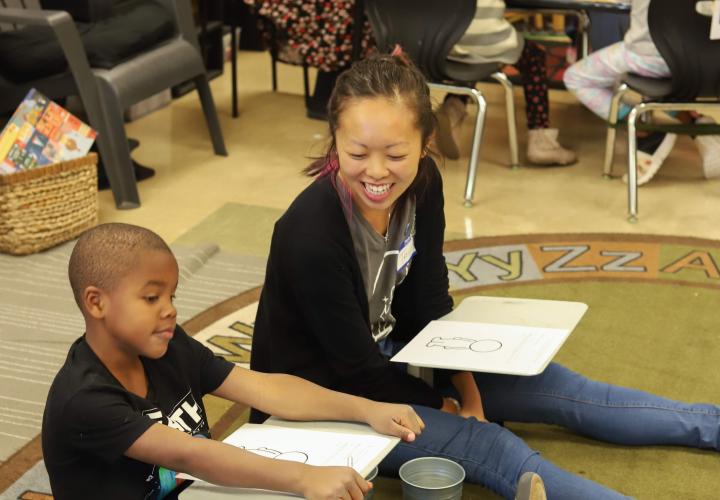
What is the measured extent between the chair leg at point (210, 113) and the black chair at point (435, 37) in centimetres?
83

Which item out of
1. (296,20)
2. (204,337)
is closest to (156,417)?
(204,337)

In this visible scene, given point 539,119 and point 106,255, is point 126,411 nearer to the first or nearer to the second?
point 106,255

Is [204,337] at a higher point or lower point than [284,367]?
lower

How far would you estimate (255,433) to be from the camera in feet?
5.41

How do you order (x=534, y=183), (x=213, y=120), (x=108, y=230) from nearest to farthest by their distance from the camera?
(x=108, y=230) → (x=534, y=183) → (x=213, y=120)

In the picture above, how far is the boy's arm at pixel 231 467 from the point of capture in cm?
144

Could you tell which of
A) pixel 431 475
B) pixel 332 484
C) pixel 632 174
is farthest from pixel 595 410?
pixel 632 174

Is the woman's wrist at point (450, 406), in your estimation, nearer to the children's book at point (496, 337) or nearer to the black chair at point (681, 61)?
the children's book at point (496, 337)

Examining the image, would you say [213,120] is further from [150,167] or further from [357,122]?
[357,122]

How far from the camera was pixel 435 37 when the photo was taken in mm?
3471

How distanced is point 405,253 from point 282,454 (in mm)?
528

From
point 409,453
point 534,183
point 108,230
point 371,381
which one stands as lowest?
point 534,183

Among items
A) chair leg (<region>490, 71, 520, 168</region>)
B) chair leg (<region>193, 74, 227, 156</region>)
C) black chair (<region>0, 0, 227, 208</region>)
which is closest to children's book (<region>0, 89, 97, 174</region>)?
black chair (<region>0, 0, 227, 208</region>)

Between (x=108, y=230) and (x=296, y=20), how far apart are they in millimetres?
2874
